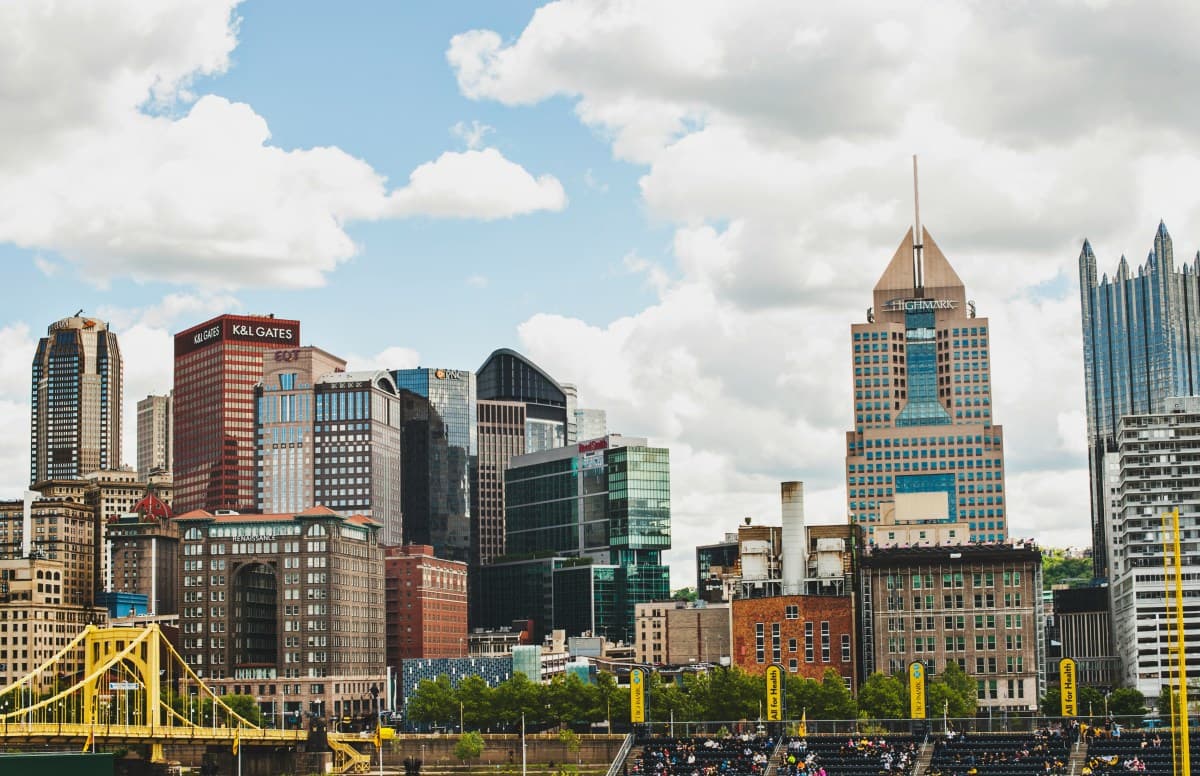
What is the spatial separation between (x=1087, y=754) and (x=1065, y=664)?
88.3 feet

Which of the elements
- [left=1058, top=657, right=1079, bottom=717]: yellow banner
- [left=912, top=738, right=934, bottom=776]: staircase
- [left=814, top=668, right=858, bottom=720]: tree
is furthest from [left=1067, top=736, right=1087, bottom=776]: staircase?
[left=814, top=668, right=858, bottom=720]: tree

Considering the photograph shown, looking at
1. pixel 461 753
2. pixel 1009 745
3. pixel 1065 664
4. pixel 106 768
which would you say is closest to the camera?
pixel 106 768

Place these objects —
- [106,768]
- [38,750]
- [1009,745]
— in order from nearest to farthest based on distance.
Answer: [106,768] → [1009,745] → [38,750]

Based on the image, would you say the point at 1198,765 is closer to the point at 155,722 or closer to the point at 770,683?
the point at 770,683

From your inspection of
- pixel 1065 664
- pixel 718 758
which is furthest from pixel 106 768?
pixel 1065 664

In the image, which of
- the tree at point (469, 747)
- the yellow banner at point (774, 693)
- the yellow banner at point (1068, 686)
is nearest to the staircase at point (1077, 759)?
the yellow banner at point (1068, 686)

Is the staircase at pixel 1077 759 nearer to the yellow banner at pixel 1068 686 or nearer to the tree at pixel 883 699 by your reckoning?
the yellow banner at pixel 1068 686

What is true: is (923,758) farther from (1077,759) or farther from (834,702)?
(834,702)

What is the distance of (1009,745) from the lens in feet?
458

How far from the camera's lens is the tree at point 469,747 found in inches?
7421

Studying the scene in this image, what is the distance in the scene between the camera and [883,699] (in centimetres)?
18175

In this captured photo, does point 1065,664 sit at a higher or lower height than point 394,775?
higher

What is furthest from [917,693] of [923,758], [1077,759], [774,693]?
[1077,759]

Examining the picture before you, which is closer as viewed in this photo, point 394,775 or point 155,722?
point 155,722
